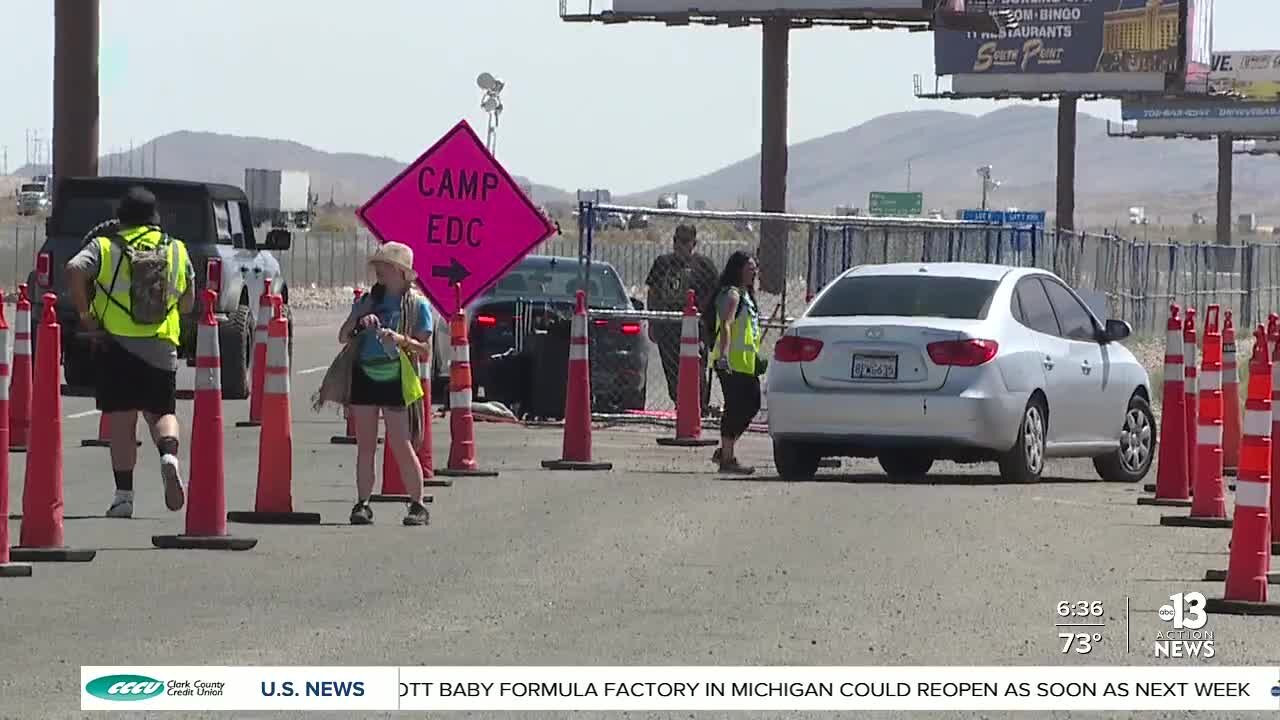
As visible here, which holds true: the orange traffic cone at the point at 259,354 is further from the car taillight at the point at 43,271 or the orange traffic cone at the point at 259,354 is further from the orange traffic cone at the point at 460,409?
the car taillight at the point at 43,271

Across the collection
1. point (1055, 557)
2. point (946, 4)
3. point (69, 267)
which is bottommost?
point (1055, 557)

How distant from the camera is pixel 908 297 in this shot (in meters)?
18.8

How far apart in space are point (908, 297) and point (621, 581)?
6680mm

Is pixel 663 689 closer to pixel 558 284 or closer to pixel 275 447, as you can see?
pixel 275 447

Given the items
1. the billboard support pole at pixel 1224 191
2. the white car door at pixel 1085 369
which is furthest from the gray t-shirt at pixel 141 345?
the billboard support pole at pixel 1224 191

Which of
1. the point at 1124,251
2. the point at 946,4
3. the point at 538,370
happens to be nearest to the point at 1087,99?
the point at 946,4

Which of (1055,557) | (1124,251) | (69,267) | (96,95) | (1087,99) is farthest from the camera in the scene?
(1087,99)

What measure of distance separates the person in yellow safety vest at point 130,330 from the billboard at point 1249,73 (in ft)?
322

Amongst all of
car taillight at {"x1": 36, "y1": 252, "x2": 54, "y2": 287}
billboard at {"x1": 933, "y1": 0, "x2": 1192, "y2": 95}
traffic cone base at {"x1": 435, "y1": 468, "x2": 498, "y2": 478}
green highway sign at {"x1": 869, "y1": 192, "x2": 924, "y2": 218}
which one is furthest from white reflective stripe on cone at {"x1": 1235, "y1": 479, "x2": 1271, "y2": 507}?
green highway sign at {"x1": 869, "y1": 192, "x2": 924, "y2": 218}

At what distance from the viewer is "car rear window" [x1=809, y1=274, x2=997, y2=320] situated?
61.3 feet

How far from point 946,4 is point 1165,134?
58399 mm

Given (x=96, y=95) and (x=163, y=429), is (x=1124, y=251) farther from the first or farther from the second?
(x=163, y=429)

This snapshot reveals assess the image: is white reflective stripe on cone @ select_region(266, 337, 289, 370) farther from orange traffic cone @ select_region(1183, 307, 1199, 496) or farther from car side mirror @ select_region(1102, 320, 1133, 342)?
car side mirror @ select_region(1102, 320, 1133, 342)

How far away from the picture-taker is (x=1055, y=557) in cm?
1391
